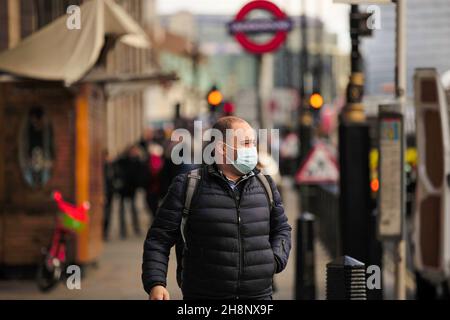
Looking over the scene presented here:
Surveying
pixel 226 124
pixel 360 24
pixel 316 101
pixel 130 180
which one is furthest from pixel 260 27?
pixel 226 124

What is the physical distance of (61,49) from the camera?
512 inches

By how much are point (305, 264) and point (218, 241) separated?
6302 mm

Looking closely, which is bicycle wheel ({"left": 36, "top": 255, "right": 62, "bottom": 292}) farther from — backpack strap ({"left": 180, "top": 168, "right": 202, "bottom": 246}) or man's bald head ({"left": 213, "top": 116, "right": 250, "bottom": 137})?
man's bald head ({"left": 213, "top": 116, "right": 250, "bottom": 137})

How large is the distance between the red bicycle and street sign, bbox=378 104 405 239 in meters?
4.55

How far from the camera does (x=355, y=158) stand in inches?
427

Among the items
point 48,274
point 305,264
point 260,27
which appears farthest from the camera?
point 260,27

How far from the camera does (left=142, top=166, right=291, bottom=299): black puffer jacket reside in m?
5.23

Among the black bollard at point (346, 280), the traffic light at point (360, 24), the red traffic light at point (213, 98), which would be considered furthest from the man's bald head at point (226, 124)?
the red traffic light at point (213, 98)

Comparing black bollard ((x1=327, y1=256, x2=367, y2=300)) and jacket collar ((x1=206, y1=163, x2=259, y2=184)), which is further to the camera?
black bollard ((x1=327, y1=256, x2=367, y2=300))

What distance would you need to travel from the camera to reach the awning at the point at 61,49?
12.7 meters

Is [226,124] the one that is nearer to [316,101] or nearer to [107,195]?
[107,195]

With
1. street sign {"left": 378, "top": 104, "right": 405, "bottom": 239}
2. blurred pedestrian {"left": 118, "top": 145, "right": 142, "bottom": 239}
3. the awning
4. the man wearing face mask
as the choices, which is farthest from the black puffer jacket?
blurred pedestrian {"left": 118, "top": 145, "right": 142, "bottom": 239}

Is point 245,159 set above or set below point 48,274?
above
